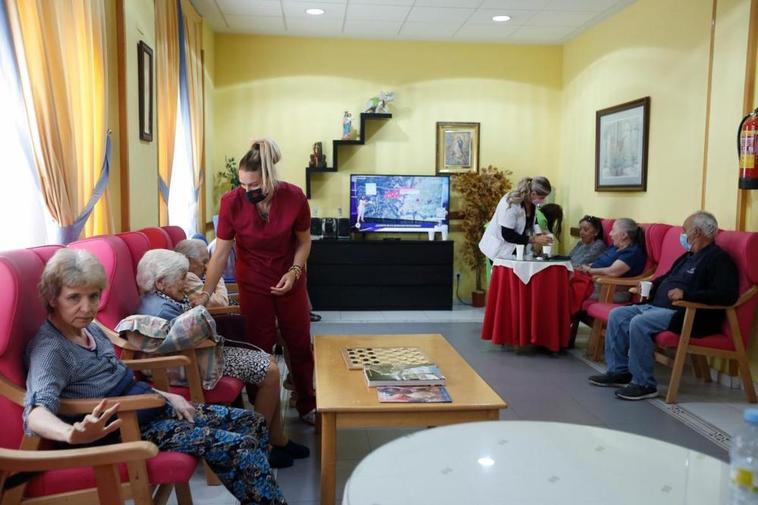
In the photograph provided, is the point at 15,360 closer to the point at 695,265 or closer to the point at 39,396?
the point at 39,396

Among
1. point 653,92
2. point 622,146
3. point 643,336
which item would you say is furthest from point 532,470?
point 622,146

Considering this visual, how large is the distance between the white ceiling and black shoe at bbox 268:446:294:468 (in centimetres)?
420

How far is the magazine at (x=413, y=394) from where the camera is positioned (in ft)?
7.25

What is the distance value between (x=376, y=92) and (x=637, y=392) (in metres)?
4.45

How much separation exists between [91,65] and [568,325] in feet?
12.0

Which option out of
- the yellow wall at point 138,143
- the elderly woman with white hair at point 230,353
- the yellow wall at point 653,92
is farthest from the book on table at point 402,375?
the yellow wall at point 653,92

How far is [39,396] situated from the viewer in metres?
1.62

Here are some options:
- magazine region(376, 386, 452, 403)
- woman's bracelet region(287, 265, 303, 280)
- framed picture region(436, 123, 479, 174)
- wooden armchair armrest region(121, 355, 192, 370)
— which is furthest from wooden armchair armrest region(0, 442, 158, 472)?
framed picture region(436, 123, 479, 174)

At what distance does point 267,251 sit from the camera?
2990mm

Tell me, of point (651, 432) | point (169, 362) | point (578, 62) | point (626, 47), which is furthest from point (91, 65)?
point (578, 62)

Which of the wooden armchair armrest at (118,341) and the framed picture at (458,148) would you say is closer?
→ the wooden armchair armrest at (118,341)

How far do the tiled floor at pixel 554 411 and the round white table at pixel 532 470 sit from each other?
1.06 meters

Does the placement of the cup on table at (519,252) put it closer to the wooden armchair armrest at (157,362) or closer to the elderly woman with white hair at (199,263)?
the elderly woman with white hair at (199,263)

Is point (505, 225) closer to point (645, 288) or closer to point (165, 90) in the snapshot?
point (645, 288)
